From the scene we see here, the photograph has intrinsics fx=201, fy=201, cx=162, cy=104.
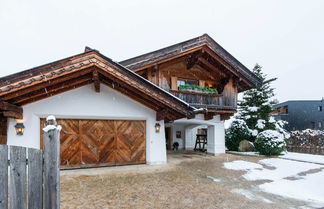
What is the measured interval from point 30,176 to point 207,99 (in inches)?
447

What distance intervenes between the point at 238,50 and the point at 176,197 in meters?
78.3

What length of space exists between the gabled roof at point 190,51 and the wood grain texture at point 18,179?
8995mm

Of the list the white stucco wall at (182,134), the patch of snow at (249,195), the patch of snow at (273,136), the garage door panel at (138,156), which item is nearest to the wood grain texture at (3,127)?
the garage door panel at (138,156)

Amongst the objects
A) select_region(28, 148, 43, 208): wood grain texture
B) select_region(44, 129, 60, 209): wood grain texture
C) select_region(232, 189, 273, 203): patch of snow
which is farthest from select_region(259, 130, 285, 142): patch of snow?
Result: select_region(28, 148, 43, 208): wood grain texture

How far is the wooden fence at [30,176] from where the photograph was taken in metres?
2.11

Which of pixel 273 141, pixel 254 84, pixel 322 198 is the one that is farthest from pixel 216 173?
pixel 254 84

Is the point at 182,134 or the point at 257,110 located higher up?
the point at 257,110

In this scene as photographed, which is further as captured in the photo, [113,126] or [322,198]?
[113,126]

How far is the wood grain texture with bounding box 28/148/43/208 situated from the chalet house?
5068 mm

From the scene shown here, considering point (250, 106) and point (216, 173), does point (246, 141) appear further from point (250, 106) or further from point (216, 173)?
point (216, 173)

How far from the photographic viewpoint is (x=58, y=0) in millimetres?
39562

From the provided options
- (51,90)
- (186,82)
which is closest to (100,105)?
(51,90)

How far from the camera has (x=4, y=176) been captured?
210cm

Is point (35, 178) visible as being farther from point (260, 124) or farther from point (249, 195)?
point (260, 124)
